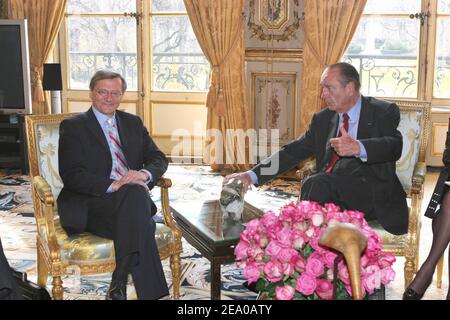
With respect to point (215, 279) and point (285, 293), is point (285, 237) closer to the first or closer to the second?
point (285, 293)

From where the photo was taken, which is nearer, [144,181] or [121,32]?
[144,181]

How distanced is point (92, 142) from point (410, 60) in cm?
419

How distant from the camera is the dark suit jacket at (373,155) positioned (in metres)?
3.13

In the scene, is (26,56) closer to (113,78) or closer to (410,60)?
(113,78)

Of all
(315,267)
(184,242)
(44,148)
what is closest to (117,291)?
(44,148)

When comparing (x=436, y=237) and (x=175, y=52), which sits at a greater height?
(x=175, y=52)

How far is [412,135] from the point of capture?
3.50 m

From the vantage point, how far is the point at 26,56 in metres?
6.18

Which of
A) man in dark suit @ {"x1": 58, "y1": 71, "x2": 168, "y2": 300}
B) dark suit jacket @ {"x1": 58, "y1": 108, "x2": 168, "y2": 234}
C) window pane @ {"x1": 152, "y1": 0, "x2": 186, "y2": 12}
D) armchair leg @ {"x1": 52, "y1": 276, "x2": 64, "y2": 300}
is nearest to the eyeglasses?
man in dark suit @ {"x1": 58, "y1": 71, "x2": 168, "y2": 300}

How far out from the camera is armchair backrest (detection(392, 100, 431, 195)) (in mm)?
3492

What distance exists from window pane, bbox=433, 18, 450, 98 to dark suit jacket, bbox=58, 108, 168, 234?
13.0 feet

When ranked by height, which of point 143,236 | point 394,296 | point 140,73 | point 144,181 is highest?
point 140,73

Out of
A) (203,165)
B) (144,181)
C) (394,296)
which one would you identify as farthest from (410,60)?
(144,181)

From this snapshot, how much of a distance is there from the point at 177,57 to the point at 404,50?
241cm
